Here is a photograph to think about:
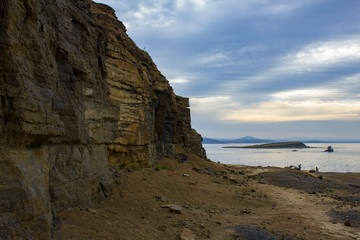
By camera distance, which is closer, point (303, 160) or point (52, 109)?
point (52, 109)

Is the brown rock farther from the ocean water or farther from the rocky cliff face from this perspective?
the ocean water

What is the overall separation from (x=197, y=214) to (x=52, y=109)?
9324 mm

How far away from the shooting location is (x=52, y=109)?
8.35 metres

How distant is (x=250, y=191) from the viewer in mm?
23703

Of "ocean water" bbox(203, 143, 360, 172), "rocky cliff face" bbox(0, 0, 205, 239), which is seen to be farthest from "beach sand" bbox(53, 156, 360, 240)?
"ocean water" bbox(203, 143, 360, 172)

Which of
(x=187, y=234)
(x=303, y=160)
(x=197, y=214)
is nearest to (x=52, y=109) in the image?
(x=187, y=234)

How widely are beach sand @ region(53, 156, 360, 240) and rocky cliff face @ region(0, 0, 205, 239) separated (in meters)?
1.06

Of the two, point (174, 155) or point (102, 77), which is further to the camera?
point (174, 155)

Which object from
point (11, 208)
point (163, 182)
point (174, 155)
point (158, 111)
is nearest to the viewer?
point (11, 208)

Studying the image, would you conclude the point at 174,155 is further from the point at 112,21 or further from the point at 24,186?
the point at 24,186

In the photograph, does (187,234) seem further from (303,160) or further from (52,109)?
(303,160)

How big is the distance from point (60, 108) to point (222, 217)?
1030 centimetres

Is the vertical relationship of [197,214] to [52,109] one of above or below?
below

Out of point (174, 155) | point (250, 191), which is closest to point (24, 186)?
point (250, 191)
